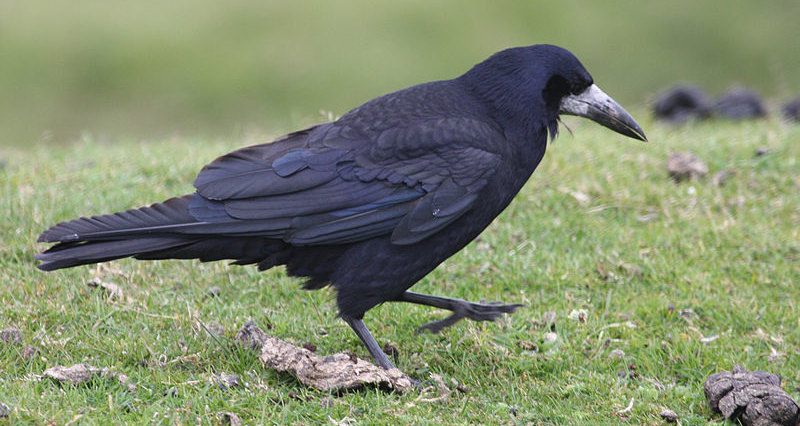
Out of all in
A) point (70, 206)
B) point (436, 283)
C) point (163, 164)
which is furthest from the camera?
point (163, 164)

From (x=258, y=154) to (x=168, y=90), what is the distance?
10.8 meters

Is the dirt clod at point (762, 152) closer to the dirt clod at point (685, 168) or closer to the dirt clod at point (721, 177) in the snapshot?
the dirt clod at point (721, 177)

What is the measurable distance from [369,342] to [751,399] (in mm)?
1728

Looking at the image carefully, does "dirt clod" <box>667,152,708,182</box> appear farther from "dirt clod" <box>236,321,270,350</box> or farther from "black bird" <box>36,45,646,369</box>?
"dirt clod" <box>236,321,270,350</box>

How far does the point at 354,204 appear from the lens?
4.20 metres

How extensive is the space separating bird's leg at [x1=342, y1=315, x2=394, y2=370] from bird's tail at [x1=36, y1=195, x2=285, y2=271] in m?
0.51

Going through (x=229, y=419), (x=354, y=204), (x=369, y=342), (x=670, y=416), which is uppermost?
(x=354, y=204)

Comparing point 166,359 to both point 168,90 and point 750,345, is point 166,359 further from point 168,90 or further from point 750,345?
point 168,90

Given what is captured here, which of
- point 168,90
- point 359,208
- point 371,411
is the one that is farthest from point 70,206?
point 168,90

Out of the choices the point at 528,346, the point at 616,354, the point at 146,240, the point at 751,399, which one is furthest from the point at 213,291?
the point at 751,399

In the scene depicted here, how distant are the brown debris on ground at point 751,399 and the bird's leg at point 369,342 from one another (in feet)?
4.81

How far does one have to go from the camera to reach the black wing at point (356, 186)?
4160mm

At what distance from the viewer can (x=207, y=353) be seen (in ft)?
13.9

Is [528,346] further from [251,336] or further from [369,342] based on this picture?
[251,336]
